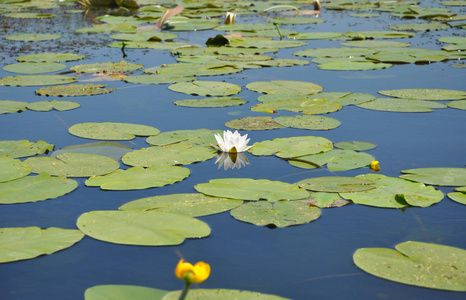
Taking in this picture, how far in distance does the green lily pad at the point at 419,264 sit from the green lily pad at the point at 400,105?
1.87 m

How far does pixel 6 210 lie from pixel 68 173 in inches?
16.1

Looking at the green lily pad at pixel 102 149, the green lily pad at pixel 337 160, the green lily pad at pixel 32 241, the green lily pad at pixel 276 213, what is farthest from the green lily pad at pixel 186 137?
the green lily pad at pixel 32 241

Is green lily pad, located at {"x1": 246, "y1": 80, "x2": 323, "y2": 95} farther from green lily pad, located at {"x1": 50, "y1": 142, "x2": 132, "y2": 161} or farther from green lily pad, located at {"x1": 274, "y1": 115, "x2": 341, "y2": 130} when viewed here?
green lily pad, located at {"x1": 50, "y1": 142, "x2": 132, "y2": 161}

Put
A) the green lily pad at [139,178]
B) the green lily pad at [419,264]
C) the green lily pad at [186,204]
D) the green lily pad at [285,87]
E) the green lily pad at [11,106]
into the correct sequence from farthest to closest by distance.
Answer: the green lily pad at [285,87], the green lily pad at [11,106], the green lily pad at [139,178], the green lily pad at [186,204], the green lily pad at [419,264]

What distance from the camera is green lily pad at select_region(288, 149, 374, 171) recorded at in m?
2.69

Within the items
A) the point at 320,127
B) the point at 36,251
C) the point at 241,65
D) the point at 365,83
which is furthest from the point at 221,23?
the point at 36,251

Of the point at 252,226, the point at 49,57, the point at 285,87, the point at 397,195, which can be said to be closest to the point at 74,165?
the point at 252,226

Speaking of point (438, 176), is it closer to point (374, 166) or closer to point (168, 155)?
point (374, 166)

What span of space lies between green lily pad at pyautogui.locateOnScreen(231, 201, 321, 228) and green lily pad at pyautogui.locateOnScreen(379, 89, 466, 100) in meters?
1.97

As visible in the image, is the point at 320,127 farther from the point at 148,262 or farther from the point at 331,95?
the point at 148,262

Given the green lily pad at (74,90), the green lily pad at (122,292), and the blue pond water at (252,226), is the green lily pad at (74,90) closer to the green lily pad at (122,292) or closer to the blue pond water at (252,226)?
the blue pond water at (252,226)

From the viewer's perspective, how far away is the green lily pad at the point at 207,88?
13.6 feet

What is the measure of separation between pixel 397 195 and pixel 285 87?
6.60ft

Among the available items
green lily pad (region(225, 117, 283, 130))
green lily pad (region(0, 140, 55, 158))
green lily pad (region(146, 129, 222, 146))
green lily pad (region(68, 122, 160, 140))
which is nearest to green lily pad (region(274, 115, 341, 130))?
green lily pad (region(225, 117, 283, 130))
